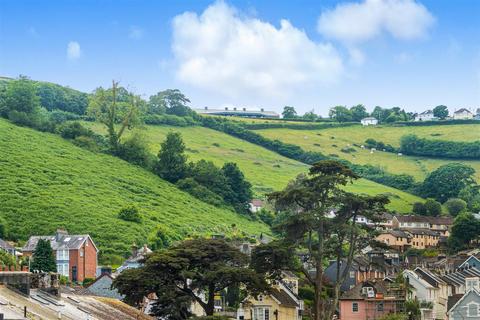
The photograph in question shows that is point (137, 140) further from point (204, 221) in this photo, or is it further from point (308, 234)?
point (308, 234)

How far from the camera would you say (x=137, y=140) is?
17900 cm

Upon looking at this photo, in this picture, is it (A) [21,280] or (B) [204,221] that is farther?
(B) [204,221]

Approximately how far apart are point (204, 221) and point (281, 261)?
80.5 m

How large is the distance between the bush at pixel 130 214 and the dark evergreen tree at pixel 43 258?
114 feet

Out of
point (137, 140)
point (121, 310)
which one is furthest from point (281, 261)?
point (137, 140)

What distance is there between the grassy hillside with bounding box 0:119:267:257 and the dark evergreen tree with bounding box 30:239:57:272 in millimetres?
19518

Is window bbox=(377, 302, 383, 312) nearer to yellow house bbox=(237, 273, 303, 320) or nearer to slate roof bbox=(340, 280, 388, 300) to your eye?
slate roof bbox=(340, 280, 388, 300)

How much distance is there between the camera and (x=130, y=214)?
5285 inches

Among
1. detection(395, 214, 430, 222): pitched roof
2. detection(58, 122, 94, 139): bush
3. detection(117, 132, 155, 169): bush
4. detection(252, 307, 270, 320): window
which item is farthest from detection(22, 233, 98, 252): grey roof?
detection(395, 214, 430, 222): pitched roof

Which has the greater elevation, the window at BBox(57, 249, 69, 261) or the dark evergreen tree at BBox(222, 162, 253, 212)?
the dark evergreen tree at BBox(222, 162, 253, 212)

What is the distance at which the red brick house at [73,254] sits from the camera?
10644 cm

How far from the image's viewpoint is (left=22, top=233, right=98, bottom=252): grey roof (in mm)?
→ 108000

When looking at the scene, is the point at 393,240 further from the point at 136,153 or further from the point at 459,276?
the point at 459,276

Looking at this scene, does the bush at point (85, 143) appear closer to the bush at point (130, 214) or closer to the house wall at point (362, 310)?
the bush at point (130, 214)
